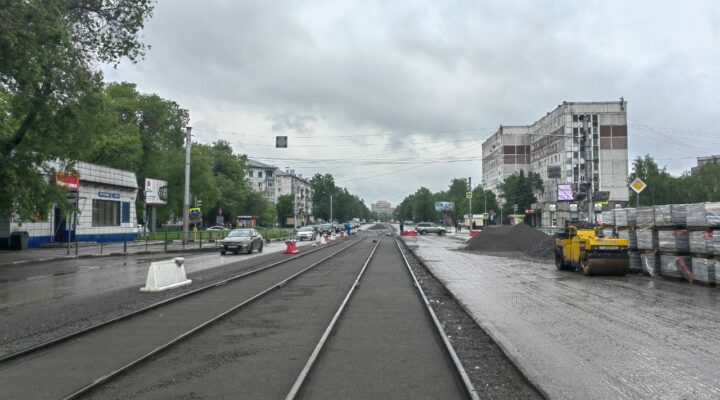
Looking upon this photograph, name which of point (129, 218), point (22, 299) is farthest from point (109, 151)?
point (22, 299)

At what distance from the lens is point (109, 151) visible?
168ft

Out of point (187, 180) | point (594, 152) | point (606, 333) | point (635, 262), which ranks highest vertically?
point (594, 152)

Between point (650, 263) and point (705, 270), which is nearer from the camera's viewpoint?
point (705, 270)

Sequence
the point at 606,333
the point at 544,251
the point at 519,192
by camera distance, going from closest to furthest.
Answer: the point at 606,333
the point at 544,251
the point at 519,192

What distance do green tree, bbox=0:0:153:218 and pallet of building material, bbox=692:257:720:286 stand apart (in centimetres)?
2188

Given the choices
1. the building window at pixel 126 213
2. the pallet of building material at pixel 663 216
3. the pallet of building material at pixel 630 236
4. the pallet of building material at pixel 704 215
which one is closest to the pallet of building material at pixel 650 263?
the pallet of building material at pixel 630 236

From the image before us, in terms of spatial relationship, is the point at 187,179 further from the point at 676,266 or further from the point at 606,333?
the point at 606,333

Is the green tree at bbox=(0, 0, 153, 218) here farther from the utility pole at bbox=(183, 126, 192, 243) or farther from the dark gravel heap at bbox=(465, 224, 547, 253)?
the dark gravel heap at bbox=(465, 224, 547, 253)

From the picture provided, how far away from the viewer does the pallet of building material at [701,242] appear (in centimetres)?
1608

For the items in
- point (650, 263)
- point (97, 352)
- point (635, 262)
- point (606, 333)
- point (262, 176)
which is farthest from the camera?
point (262, 176)

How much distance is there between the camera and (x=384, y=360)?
7180mm

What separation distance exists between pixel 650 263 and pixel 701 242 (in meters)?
3.09

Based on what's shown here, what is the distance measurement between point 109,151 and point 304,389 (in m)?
50.9

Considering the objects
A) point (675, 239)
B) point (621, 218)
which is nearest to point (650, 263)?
point (675, 239)
